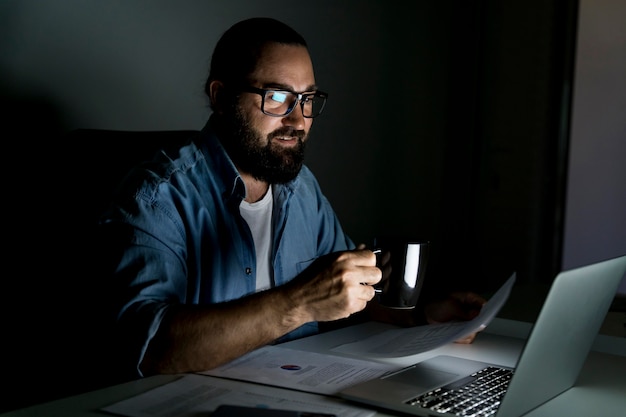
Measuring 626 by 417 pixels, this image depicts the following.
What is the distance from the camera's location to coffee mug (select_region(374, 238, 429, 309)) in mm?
1223

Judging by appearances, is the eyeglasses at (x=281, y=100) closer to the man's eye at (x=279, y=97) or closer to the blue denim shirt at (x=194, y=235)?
the man's eye at (x=279, y=97)

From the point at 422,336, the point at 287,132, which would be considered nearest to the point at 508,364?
the point at 422,336

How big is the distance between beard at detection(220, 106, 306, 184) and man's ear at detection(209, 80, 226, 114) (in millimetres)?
41

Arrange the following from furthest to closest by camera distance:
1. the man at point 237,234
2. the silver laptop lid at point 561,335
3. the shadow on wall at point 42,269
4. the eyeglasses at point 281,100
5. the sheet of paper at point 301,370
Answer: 1. the eyeglasses at point 281,100
2. the shadow on wall at point 42,269
3. the man at point 237,234
4. the sheet of paper at point 301,370
5. the silver laptop lid at point 561,335

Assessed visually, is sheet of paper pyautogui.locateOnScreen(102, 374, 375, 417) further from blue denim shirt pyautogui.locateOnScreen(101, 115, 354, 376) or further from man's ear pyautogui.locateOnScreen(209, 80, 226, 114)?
man's ear pyautogui.locateOnScreen(209, 80, 226, 114)

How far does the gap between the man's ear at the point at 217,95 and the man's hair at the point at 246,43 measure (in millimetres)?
19

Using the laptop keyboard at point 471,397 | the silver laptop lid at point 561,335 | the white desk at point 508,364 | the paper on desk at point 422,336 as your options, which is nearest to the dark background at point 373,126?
the white desk at point 508,364

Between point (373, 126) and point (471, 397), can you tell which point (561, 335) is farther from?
point (373, 126)

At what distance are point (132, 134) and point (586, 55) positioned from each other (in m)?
2.58

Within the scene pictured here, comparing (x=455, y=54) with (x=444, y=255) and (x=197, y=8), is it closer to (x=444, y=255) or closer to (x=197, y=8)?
(x=444, y=255)

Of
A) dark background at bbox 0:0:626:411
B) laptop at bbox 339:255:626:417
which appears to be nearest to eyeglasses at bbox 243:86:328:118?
dark background at bbox 0:0:626:411

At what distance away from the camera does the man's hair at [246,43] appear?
1.62m

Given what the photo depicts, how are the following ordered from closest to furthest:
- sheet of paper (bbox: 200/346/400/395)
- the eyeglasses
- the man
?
sheet of paper (bbox: 200/346/400/395) < the man < the eyeglasses

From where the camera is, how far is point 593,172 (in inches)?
136
